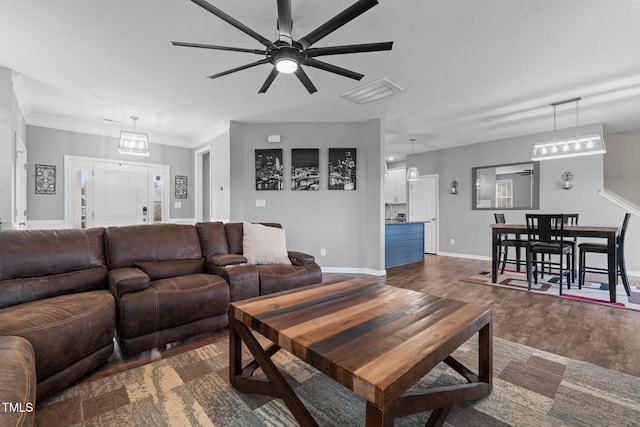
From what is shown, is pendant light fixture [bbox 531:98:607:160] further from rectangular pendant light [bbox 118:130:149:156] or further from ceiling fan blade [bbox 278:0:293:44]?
rectangular pendant light [bbox 118:130:149:156]

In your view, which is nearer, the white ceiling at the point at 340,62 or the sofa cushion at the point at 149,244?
the white ceiling at the point at 340,62

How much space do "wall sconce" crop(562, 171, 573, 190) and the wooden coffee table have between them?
525 centimetres

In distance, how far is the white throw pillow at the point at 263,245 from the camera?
303cm

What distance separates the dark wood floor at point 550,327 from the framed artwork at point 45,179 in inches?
171

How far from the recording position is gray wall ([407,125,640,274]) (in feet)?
16.0

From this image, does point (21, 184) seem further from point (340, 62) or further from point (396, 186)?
point (396, 186)

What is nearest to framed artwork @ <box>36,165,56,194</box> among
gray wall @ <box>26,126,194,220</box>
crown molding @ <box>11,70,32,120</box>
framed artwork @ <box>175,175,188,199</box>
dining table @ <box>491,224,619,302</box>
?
gray wall @ <box>26,126,194,220</box>

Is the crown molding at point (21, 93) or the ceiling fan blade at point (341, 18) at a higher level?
the crown molding at point (21, 93)

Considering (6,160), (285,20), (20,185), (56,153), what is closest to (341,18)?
(285,20)

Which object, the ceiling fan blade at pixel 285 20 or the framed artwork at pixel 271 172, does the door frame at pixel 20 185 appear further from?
the ceiling fan blade at pixel 285 20

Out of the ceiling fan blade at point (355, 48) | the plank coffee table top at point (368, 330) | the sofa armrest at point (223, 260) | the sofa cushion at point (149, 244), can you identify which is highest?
the ceiling fan blade at point (355, 48)

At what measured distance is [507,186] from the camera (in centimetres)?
589

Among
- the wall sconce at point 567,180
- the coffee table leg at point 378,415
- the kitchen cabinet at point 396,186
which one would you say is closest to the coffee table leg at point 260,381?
the coffee table leg at point 378,415

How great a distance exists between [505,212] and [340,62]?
16.4 ft
